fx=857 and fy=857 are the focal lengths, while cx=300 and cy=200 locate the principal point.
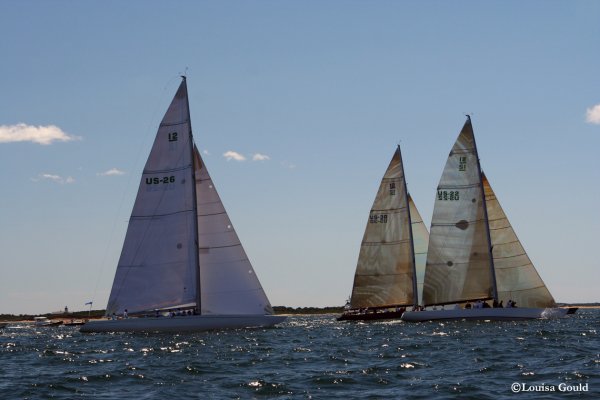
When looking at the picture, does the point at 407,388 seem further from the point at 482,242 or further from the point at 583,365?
the point at 482,242

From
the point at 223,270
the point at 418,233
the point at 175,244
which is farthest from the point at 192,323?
the point at 418,233

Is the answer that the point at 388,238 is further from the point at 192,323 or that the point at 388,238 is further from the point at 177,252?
the point at 192,323

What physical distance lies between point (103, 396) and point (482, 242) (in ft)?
143

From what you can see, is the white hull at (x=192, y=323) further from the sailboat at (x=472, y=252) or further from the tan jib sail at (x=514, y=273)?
the tan jib sail at (x=514, y=273)

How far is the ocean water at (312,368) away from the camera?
24.3 metres

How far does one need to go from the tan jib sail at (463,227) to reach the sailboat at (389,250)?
5.54 metres

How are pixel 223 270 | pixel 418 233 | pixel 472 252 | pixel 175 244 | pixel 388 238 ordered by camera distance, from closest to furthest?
pixel 223 270, pixel 175 244, pixel 472 252, pixel 388 238, pixel 418 233

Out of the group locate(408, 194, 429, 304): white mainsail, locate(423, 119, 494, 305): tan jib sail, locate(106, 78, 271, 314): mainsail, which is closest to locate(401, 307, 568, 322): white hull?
locate(423, 119, 494, 305): tan jib sail

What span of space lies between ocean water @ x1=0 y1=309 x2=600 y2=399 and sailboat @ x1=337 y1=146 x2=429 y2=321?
2311 cm

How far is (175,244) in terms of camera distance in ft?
172

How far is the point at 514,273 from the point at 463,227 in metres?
4.95

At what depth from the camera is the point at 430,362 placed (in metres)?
31.3

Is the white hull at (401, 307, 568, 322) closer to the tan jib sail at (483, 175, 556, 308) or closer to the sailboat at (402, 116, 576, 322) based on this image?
the sailboat at (402, 116, 576, 322)

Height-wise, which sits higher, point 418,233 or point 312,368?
point 418,233
